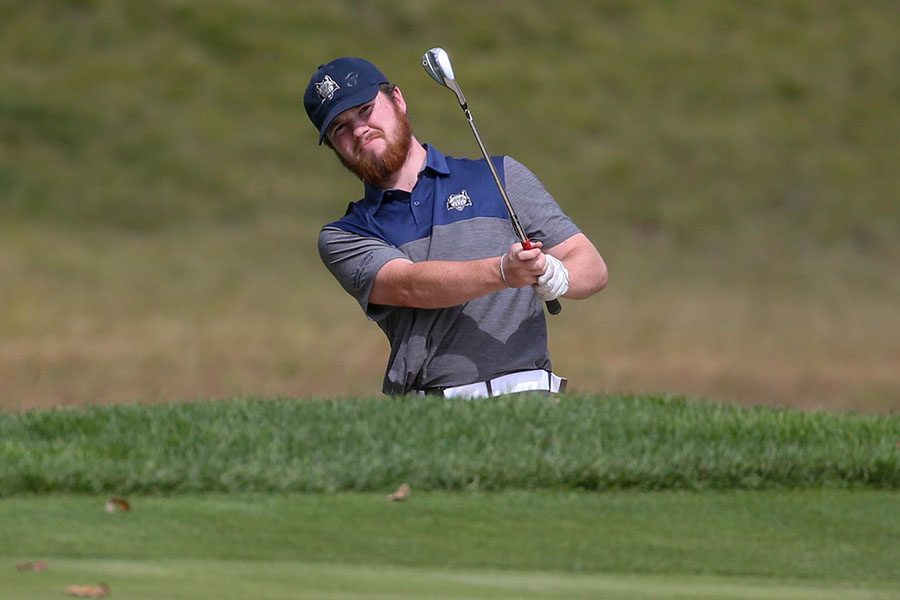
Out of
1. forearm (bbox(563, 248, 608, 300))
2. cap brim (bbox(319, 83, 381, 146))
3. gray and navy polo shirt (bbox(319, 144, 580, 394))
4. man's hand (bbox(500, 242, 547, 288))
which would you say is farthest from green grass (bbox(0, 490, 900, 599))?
cap brim (bbox(319, 83, 381, 146))

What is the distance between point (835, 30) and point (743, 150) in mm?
2570

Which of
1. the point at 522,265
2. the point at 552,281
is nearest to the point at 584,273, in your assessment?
the point at 552,281

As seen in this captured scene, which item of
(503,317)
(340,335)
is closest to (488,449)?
(503,317)

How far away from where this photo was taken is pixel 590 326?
127 feet

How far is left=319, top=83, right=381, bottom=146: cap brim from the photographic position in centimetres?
608

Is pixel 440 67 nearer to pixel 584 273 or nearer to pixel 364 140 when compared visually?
pixel 364 140

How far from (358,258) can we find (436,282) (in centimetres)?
43

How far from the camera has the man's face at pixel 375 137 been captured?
615 centimetres

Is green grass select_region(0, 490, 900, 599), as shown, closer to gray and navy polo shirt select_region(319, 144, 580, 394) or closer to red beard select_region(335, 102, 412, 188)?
gray and navy polo shirt select_region(319, 144, 580, 394)

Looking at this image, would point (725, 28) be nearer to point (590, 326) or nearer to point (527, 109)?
point (527, 109)

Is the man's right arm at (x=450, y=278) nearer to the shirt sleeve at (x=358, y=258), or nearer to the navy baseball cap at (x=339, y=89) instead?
the shirt sleeve at (x=358, y=258)

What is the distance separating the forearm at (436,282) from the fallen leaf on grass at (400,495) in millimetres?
731

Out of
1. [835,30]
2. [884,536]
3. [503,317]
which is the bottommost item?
[884,536]

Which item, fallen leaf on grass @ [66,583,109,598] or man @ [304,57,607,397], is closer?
fallen leaf on grass @ [66,583,109,598]
